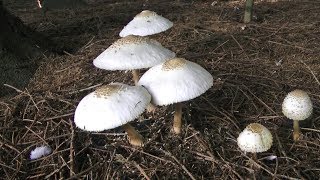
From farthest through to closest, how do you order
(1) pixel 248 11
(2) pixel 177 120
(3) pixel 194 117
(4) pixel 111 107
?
(1) pixel 248 11, (3) pixel 194 117, (2) pixel 177 120, (4) pixel 111 107

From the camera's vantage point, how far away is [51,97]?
314 cm

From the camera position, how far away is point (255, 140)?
2309 mm

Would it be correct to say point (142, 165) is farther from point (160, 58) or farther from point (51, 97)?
point (51, 97)

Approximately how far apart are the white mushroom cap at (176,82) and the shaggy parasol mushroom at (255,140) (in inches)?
14.8

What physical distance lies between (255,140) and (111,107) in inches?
34.8

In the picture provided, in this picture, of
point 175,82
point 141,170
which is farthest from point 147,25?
point 141,170

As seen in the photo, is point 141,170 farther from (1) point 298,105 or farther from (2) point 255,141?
(1) point 298,105

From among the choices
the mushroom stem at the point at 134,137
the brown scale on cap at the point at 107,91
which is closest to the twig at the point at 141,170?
the mushroom stem at the point at 134,137

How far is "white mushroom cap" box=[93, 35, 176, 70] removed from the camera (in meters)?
2.52

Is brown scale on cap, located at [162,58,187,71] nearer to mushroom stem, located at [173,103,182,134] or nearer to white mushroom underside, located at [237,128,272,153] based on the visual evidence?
mushroom stem, located at [173,103,182,134]

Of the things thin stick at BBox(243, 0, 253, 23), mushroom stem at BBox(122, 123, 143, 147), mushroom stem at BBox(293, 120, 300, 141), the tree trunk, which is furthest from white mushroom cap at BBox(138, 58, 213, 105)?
thin stick at BBox(243, 0, 253, 23)

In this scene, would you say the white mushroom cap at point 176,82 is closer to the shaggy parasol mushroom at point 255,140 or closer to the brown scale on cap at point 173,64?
the brown scale on cap at point 173,64

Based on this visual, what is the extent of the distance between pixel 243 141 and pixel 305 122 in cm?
73

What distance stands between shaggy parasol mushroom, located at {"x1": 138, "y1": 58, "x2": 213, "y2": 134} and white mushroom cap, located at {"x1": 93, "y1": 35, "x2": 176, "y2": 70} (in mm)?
97
